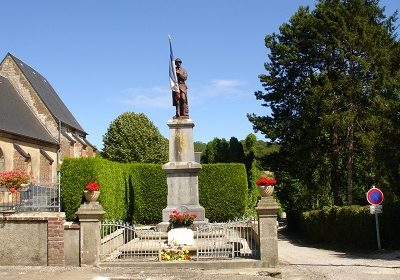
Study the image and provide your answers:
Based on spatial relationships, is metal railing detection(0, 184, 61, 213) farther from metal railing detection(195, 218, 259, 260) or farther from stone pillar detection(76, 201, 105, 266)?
metal railing detection(195, 218, 259, 260)

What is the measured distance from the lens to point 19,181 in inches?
489

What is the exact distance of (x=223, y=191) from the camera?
23.7m

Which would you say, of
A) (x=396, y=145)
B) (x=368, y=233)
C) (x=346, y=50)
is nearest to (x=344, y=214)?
(x=368, y=233)

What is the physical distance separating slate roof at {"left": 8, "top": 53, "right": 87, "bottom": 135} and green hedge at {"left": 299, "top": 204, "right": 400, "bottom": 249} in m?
27.5

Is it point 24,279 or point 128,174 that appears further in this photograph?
point 128,174

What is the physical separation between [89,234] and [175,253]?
2318mm

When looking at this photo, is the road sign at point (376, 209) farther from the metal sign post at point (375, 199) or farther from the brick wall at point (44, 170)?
the brick wall at point (44, 170)

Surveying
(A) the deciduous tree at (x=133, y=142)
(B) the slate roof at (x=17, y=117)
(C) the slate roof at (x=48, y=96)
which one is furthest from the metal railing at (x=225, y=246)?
(A) the deciduous tree at (x=133, y=142)

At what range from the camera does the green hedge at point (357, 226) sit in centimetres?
1652

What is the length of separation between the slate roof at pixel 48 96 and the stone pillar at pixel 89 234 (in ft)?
97.5

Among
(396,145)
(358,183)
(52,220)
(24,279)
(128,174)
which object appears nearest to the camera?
(24,279)

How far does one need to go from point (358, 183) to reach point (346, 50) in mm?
9986

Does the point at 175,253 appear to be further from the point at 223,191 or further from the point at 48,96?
the point at 48,96

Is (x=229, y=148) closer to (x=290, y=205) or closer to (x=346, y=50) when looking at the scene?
(x=290, y=205)
